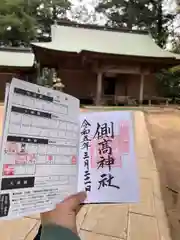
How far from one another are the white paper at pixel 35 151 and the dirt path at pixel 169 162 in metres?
1.43

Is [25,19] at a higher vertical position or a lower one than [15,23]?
higher

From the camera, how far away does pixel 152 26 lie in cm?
1861

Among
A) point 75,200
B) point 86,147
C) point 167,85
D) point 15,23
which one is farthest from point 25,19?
point 75,200

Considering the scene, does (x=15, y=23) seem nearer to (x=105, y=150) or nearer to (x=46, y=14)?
(x=46, y=14)

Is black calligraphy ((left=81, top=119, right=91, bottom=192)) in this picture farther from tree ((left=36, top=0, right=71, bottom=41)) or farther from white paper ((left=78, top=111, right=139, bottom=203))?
tree ((left=36, top=0, right=71, bottom=41))

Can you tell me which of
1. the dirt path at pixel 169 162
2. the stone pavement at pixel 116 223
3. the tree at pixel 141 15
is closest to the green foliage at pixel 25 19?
the tree at pixel 141 15

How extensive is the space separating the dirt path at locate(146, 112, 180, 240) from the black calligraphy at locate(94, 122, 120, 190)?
51.2 inches

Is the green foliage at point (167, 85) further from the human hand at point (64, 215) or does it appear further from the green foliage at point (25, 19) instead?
the human hand at point (64, 215)

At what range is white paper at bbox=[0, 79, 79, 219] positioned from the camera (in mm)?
544

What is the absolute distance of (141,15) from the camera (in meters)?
18.5

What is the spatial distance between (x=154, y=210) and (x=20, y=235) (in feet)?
3.25

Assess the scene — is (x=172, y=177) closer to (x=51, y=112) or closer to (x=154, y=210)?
(x=154, y=210)

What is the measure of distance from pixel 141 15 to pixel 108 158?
63.6ft

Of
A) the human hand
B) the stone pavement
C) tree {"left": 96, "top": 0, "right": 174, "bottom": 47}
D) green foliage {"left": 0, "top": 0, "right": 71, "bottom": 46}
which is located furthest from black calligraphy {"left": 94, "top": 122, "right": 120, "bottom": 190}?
tree {"left": 96, "top": 0, "right": 174, "bottom": 47}
